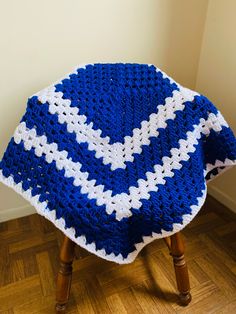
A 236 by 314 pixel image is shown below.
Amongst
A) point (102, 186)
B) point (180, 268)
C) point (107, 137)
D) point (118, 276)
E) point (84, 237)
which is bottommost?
point (118, 276)

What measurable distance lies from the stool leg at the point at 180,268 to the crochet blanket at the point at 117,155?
14 cm

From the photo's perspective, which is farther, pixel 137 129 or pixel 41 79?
pixel 41 79

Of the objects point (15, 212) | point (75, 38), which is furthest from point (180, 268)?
point (75, 38)

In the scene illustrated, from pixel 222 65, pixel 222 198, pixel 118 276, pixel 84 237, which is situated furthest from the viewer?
pixel 222 198

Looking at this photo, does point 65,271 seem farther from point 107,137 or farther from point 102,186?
point 107,137

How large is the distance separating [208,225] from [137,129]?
2.32 feet

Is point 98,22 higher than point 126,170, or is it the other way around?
point 98,22

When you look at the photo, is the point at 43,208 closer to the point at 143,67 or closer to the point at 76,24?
the point at 143,67

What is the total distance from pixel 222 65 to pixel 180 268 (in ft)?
3.17

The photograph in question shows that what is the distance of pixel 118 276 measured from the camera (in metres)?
1.13

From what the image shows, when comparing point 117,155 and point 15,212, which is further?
point 15,212

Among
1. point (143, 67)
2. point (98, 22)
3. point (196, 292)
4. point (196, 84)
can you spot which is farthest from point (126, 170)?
point (196, 84)

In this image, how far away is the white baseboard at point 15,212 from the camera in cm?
139

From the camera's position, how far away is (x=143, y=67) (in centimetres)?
101
